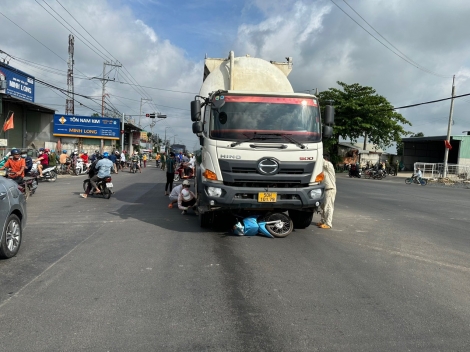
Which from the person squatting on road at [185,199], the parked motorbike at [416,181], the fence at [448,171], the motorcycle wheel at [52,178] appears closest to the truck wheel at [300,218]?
the person squatting on road at [185,199]

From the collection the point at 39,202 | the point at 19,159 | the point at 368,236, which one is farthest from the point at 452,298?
the point at 19,159

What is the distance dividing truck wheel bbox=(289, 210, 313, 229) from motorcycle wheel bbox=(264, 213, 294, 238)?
0.63m

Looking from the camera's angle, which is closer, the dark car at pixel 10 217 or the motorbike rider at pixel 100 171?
the dark car at pixel 10 217

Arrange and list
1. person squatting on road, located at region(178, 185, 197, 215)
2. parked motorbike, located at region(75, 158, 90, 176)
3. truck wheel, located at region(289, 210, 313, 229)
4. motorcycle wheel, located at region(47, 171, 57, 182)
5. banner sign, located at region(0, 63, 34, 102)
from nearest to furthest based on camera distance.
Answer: truck wheel, located at region(289, 210, 313, 229) < person squatting on road, located at region(178, 185, 197, 215) < motorcycle wheel, located at region(47, 171, 57, 182) < banner sign, located at region(0, 63, 34, 102) < parked motorbike, located at region(75, 158, 90, 176)

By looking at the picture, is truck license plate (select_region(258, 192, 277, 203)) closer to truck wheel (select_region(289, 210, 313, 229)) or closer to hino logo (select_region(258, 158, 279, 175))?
hino logo (select_region(258, 158, 279, 175))

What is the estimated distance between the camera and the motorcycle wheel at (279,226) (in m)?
7.35

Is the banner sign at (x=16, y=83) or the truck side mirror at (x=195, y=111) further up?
the banner sign at (x=16, y=83)

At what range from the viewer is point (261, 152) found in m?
6.66

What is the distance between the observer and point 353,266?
18.4ft

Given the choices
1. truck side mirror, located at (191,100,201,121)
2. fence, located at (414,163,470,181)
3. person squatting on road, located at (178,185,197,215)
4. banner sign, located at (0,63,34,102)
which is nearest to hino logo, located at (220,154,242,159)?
truck side mirror, located at (191,100,201,121)

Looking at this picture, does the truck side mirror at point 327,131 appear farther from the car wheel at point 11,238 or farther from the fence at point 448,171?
the fence at point 448,171

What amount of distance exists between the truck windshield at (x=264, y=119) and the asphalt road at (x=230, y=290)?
1915 millimetres

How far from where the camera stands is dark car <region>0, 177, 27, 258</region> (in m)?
5.32

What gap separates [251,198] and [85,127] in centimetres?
3302
